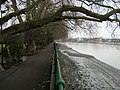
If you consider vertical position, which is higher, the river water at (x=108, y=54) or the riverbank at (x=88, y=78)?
the riverbank at (x=88, y=78)

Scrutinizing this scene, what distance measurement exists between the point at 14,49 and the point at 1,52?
11.1 feet

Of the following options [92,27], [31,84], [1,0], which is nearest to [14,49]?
[92,27]

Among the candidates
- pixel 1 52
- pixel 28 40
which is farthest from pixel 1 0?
pixel 28 40

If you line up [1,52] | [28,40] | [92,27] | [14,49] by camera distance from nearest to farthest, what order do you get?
[1,52]
[14,49]
[92,27]
[28,40]

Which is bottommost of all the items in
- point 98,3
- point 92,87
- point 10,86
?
point 92,87

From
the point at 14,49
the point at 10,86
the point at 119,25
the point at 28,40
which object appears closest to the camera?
the point at 10,86

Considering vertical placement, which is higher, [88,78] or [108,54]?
[88,78]

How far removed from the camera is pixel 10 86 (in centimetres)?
1180

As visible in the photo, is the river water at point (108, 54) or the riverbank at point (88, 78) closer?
the riverbank at point (88, 78)

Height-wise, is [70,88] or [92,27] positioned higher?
[92,27]

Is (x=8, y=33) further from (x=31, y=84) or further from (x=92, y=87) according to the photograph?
(x=92, y=87)

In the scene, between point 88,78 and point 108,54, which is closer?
point 88,78

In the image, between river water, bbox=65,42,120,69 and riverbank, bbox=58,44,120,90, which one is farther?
river water, bbox=65,42,120,69

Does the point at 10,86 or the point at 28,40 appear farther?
the point at 28,40
